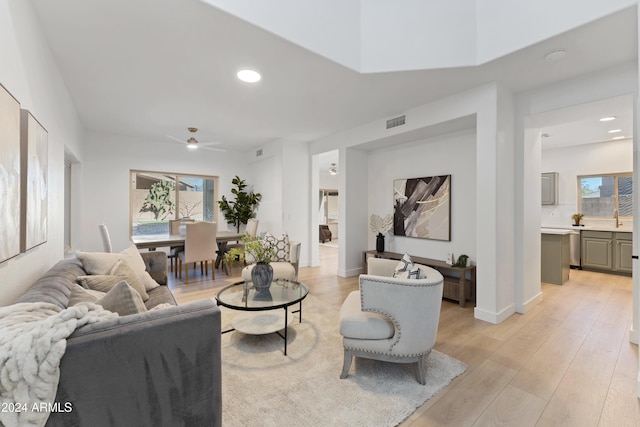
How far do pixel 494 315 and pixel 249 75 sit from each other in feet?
12.0

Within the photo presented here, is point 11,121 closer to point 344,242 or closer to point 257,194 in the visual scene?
point 344,242

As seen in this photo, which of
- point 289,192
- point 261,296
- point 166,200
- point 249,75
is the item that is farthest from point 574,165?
point 166,200

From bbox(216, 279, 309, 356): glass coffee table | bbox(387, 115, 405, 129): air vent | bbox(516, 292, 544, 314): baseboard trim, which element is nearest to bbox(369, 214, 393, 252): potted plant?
bbox(387, 115, 405, 129): air vent

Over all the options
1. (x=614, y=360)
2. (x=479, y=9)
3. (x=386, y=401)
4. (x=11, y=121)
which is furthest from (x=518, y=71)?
(x=11, y=121)

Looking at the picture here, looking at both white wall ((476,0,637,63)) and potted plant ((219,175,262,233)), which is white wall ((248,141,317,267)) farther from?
white wall ((476,0,637,63))

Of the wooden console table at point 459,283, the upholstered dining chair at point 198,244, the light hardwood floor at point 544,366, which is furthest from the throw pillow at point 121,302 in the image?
the wooden console table at point 459,283

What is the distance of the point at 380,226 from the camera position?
16.7ft

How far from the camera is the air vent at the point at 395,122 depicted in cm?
404

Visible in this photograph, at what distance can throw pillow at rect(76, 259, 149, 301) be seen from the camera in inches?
83.4

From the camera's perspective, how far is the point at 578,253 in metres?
5.48

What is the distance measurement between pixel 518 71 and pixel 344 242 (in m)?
3.35

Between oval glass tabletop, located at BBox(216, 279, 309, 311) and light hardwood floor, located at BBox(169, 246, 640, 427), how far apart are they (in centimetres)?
76

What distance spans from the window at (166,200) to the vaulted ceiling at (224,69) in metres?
1.62

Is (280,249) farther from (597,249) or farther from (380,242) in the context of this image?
(597,249)
